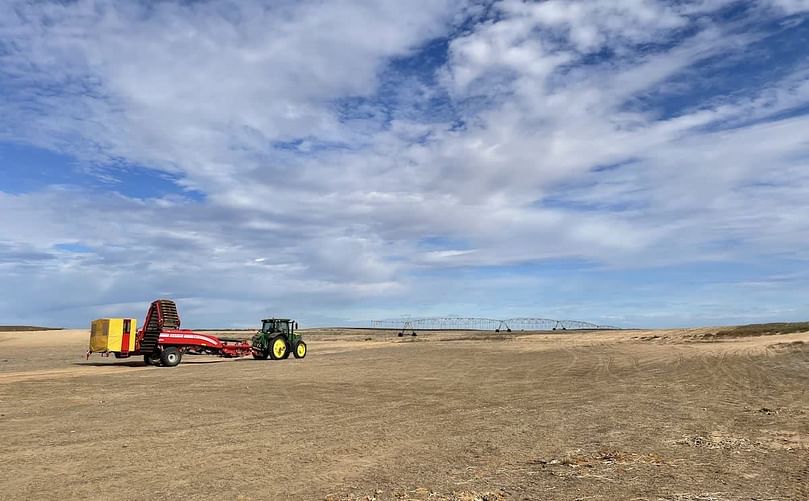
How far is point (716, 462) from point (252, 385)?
15.7 m

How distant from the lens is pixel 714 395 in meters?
16.9

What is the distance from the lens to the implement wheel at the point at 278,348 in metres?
35.0

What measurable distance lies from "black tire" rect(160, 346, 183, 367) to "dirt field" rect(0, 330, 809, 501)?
8983 mm

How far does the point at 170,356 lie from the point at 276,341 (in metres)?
5.97

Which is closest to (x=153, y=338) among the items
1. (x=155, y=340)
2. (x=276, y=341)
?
(x=155, y=340)

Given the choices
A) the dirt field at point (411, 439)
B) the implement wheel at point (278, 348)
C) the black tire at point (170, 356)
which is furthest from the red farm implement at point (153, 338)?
the dirt field at point (411, 439)

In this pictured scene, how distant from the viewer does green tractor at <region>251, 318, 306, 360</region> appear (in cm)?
3503

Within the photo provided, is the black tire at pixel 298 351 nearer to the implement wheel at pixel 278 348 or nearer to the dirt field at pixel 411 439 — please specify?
the implement wheel at pixel 278 348

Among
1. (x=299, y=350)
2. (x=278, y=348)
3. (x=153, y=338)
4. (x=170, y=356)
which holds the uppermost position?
(x=153, y=338)

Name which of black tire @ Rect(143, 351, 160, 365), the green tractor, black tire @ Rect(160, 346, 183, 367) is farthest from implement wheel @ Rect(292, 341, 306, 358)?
black tire @ Rect(143, 351, 160, 365)

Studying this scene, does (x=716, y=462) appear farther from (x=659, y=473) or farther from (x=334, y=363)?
(x=334, y=363)

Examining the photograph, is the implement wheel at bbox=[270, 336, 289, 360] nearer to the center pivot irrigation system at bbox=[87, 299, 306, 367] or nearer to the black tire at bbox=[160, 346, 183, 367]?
the center pivot irrigation system at bbox=[87, 299, 306, 367]

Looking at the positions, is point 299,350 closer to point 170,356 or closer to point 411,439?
point 170,356

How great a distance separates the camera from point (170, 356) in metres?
31.2
